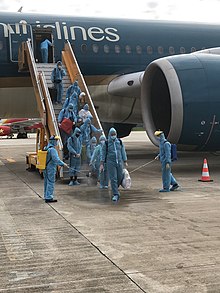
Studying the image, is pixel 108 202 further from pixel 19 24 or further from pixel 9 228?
pixel 19 24

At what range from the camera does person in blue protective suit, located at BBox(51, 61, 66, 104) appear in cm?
1206

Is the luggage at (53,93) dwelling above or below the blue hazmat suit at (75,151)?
above

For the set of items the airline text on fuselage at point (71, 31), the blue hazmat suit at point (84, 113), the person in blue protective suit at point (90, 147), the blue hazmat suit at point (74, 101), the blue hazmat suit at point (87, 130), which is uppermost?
the airline text on fuselage at point (71, 31)

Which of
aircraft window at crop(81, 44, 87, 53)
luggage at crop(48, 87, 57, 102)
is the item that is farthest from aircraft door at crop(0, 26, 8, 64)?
aircraft window at crop(81, 44, 87, 53)

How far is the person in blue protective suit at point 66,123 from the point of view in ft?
35.3

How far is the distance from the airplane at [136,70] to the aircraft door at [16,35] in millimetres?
29

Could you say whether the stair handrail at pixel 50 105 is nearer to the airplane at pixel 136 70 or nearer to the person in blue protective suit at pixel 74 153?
the person in blue protective suit at pixel 74 153

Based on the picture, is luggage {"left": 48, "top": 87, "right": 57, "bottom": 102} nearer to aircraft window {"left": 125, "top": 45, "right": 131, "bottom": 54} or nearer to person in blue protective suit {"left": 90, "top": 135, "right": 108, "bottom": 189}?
aircraft window {"left": 125, "top": 45, "right": 131, "bottom": 54}

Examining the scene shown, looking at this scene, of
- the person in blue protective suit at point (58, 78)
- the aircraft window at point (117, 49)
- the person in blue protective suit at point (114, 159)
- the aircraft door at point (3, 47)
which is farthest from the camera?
the aircraft window at point (117, 49)

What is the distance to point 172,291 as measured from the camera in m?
3.79

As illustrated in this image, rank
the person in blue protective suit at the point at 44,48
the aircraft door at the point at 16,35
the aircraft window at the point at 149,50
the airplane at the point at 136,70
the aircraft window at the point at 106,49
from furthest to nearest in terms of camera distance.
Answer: the aircraft window at the point at 149,50 → the aircraft window at the point at 106,49 → the person in blue protective suit at the point at 44,48 → the aircraft door at the point at 16,35 → the airplane at the point at 136,70

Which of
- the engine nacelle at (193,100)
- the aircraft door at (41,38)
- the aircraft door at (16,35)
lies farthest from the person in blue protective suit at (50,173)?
the aircraft door at (41,38)

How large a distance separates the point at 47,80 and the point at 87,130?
2.87 meters

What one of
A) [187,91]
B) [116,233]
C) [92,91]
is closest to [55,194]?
[116,233]
